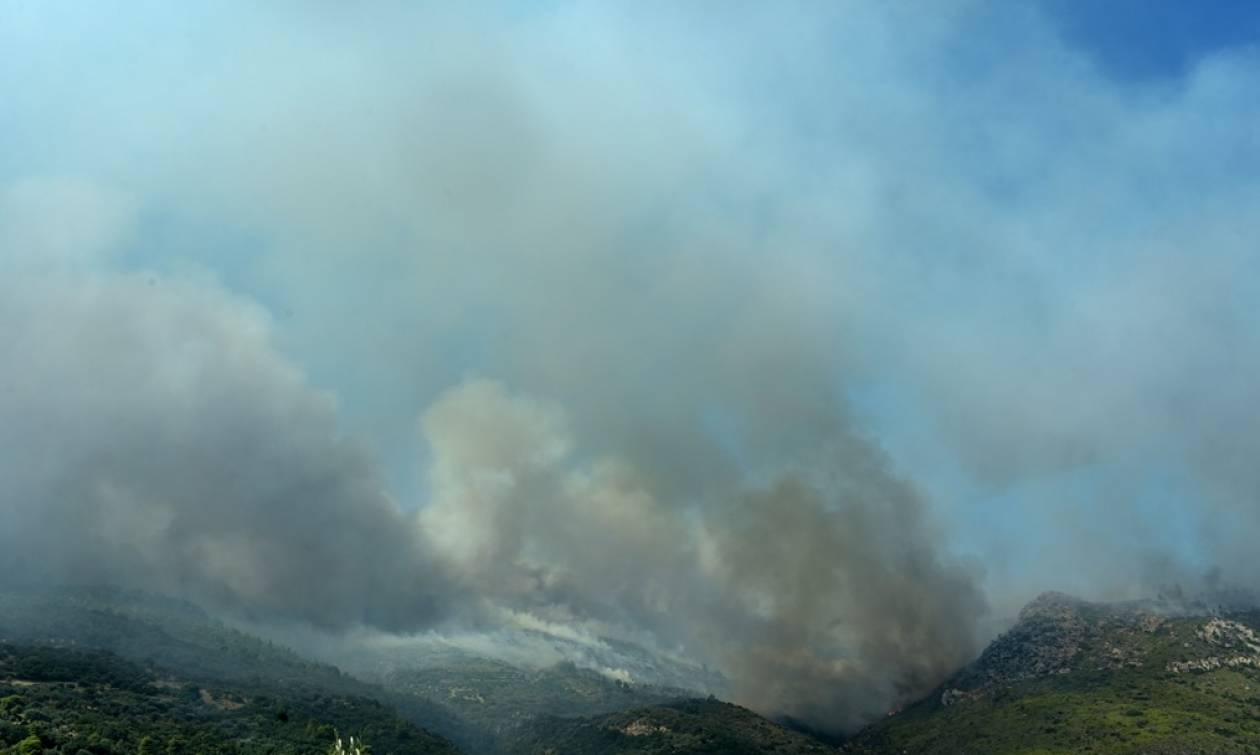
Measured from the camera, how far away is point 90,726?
185500mm

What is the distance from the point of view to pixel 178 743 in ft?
639

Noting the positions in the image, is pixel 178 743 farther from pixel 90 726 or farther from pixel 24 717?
pixel 24 717

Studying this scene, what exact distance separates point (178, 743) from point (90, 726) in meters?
19.9

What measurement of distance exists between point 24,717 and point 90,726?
13557 mm

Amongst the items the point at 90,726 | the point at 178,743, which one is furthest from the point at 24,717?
the point at 178,743

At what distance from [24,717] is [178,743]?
33272 mm

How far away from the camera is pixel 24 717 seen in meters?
181

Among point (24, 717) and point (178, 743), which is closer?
point (24, 717)
